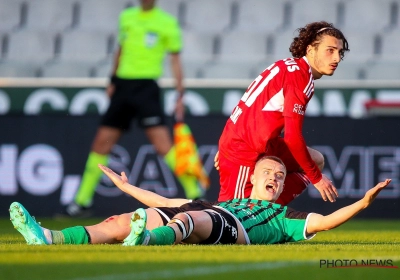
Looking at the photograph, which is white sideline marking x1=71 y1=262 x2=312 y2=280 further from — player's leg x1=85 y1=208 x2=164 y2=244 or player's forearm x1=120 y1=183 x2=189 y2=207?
player's forearm x1=120 y1=183 x2=189 y2=207

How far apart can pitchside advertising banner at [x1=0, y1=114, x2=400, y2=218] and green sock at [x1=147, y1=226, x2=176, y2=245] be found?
5.53 meters

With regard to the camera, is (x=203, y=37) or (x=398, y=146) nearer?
(x=398, y=146)

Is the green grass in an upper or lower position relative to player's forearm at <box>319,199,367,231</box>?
lower

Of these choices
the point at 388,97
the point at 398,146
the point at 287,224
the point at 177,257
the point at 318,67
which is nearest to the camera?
the point at 177,257

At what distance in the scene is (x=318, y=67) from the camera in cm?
655

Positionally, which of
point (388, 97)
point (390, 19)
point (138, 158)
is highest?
point (390, 19)

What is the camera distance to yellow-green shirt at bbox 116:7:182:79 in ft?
35.8

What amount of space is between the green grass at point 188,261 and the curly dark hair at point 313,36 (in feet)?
5.03

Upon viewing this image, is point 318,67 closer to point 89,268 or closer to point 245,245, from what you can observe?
point 245,245

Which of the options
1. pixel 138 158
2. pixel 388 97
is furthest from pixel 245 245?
pixel 388 97

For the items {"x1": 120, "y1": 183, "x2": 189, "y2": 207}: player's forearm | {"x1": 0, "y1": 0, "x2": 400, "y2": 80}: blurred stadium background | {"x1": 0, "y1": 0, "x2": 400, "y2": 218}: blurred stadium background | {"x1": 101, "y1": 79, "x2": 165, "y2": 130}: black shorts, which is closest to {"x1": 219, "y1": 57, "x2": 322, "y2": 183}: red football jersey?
{"x1": 120, "y1": 183, "x2": 189, "y2": 207}: player's forearm

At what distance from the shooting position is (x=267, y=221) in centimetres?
583

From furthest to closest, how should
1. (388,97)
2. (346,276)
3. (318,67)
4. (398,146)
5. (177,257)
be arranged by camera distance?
1. (388,97)
2. (398,146)
3. (318,67)
4. (177,257)
5. (346,276)

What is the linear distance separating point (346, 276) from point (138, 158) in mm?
6948
